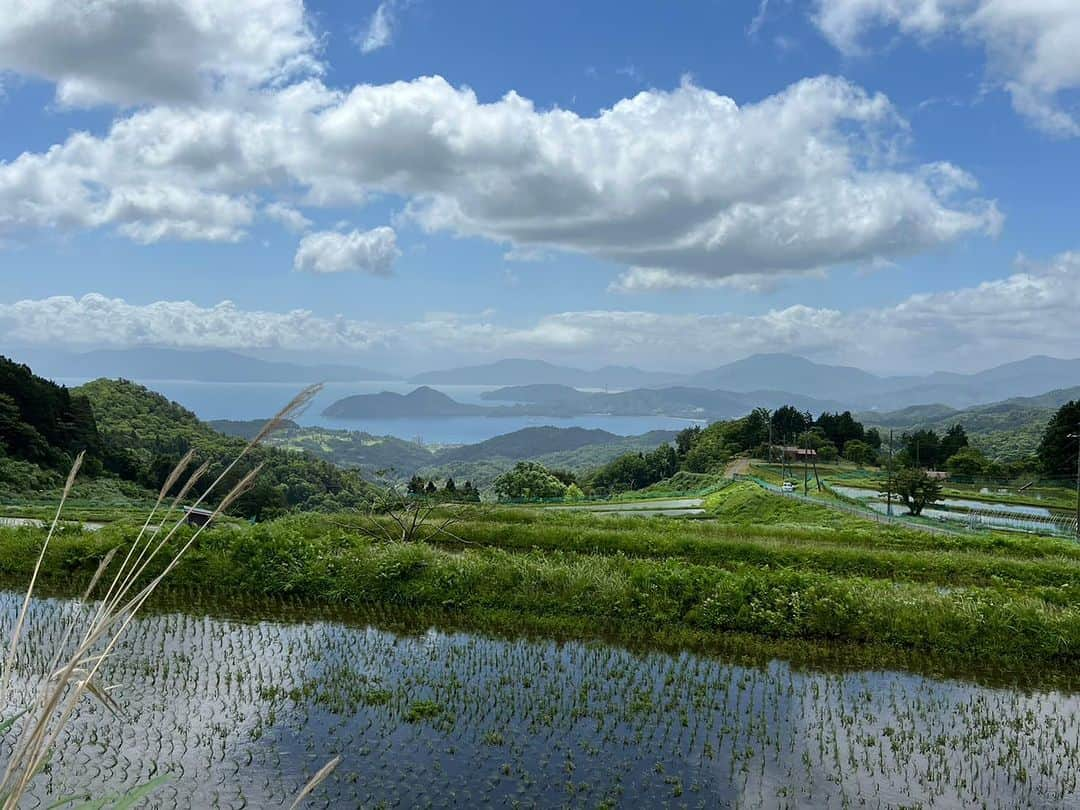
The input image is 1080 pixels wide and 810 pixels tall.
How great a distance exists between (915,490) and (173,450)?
62695 millimetres

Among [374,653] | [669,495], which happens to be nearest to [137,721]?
[374,653]

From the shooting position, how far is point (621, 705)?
1287cm

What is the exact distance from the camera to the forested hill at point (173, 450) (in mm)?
45531

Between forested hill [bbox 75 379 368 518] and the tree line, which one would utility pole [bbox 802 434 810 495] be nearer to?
the tree line

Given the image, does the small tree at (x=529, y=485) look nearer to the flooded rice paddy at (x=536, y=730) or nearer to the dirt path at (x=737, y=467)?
the dirt path at (x=737, y=467)

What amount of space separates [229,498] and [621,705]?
11.7 m

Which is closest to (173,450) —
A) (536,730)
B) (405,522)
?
(405,522)

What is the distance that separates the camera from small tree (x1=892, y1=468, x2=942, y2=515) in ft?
152

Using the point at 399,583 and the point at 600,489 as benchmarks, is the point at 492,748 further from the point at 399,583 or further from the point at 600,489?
the point at 600,489

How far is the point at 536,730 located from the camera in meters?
11.8

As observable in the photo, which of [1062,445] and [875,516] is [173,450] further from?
[1062,445]

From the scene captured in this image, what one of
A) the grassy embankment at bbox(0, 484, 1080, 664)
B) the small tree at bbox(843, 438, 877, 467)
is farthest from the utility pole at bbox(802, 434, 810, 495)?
the grassy embankment at bbox(0, 484, 1080, 664)

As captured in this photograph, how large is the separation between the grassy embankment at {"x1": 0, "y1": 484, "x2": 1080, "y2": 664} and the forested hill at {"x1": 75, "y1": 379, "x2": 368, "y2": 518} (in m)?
15.4

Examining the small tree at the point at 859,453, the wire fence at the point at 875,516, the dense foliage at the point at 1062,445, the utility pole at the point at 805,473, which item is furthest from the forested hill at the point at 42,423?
the dense foliage at the point at 1062,445
